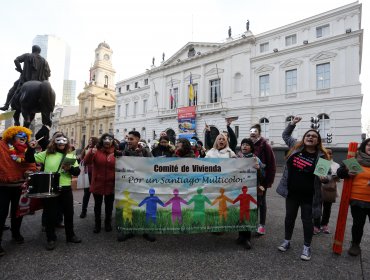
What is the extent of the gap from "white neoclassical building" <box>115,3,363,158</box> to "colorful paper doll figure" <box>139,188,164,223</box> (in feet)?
69.8

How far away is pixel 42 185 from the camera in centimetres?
353

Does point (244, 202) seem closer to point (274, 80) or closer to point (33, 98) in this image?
point (33, 98)

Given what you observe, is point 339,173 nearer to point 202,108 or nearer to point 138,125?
point 202,108

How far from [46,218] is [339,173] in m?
4.61

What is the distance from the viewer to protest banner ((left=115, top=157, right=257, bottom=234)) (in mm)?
3896

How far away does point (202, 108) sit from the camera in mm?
30484

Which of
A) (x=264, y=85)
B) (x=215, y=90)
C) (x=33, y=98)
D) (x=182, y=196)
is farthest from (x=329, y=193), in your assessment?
(x=215, y=90)

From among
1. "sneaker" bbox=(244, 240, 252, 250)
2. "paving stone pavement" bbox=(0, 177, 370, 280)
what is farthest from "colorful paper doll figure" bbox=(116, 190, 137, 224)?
"sneaker" bbox=(244, 240, 252, 250)

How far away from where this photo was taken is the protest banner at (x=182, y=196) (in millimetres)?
3896

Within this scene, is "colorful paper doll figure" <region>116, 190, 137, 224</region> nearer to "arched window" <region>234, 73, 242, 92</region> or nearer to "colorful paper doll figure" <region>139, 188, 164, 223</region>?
"colorful paper doll figure" <region>139, 188, 164, 223</region>

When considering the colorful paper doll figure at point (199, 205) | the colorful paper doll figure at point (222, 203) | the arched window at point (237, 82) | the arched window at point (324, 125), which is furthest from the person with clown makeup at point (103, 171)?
the arched window at point (237, 82)

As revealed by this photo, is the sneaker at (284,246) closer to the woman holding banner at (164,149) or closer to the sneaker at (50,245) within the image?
the woman holding banner at (164,149)

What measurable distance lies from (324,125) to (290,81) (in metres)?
5.52

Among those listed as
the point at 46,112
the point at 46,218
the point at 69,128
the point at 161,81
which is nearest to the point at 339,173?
the point at 46,218
